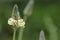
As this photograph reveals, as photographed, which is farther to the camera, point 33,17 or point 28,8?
point 33,17

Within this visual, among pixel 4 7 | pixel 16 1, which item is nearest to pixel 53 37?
pixel 16 1

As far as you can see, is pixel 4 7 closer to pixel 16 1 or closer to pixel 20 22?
pixel 16 1

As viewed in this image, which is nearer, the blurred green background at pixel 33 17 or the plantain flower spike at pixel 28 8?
the plantain flower spike at pixel 28 8

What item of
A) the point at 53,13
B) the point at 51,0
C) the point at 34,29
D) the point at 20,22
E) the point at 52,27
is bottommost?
the point at 20,22

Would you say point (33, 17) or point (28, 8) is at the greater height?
point (33, 17)

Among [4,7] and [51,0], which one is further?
[51,0]

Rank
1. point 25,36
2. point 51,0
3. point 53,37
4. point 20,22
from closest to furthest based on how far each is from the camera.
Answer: point 20,22 < point 53,37 < point 25,36 < point 51,0

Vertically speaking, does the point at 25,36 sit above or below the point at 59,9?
below

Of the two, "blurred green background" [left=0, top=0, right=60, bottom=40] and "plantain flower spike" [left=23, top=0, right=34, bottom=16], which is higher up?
"blurred green background" [left=0, top=0, right=60, bottom=40]

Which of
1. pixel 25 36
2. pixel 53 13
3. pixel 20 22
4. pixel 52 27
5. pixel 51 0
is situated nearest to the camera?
pixel 20 22

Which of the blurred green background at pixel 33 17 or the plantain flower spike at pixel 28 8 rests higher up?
the blurred green background at pixel 33 17

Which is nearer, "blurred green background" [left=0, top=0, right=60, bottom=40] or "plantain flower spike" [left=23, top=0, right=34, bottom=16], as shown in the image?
"plantain flower spike" [left=23, top=0, right=34, bottom=16]
